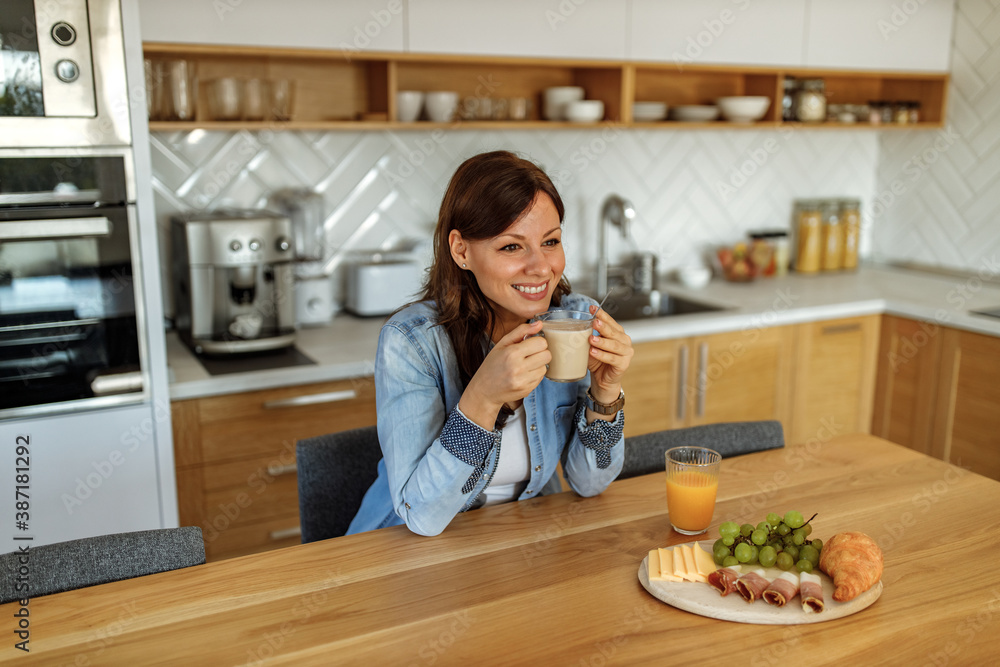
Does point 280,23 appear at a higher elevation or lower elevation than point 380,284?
higher

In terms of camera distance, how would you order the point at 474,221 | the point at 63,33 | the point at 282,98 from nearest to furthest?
1. the point at 474,221
2. the point at 63,33
3. the point at 282,98

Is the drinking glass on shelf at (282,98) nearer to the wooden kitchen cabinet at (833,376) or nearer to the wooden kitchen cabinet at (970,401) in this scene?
the wooden kitchen cabinet at (833,376)

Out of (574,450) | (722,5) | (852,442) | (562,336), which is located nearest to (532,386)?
(562,336)

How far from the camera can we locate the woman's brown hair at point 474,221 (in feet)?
4.76

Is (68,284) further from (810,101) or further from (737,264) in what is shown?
(810,101)

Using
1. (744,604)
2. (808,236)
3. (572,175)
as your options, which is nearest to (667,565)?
(744,604)

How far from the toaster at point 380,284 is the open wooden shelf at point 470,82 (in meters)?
0.45

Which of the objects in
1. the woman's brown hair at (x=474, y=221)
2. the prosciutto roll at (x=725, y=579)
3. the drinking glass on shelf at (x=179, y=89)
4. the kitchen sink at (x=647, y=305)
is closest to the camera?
the prosciutto roll at (x=725, y=579)

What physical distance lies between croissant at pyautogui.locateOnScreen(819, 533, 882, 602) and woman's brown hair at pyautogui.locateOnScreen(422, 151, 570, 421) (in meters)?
0.66

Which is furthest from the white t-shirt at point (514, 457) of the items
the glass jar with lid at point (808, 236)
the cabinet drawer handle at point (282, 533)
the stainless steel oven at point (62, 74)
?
the glass jar with lid at point (808, 236)

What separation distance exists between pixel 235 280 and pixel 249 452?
479 millimetres

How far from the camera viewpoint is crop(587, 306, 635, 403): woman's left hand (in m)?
1.38

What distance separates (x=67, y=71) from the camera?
192 centimetres

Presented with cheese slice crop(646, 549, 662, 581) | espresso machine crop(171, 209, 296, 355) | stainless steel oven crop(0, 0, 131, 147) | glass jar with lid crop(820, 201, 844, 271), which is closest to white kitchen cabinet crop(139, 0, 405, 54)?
stainless steel oven crop(0, 0, 131, 147)
